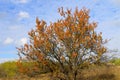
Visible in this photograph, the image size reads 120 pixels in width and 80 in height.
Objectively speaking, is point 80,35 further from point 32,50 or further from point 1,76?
point 1,76

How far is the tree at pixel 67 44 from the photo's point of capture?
25625 mm

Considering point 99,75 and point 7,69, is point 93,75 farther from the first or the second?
point 7,69

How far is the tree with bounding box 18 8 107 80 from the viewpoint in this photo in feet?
84.1

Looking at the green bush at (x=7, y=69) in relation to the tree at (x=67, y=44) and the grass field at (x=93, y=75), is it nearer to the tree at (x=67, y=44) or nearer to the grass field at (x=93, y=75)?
the grass field at (x=93, y=75)

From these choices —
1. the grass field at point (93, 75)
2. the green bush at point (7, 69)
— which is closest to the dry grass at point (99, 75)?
the grass field at point (93, 75)

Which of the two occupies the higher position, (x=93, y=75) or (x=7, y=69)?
(x=7, y=69)

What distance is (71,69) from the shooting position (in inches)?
1043

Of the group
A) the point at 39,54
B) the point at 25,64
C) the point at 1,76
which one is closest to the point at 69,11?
the point at 39,54

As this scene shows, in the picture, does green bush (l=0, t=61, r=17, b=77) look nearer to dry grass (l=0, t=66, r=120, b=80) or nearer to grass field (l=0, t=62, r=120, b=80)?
grass field (l=0, t=62, r=120, b=80)

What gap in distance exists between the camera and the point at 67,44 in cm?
2567

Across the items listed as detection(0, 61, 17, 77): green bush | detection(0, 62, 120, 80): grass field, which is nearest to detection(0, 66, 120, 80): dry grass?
detection(0, 62, 120, 80): grass field

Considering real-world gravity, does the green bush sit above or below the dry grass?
above

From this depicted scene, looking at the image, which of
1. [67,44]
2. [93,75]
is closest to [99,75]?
[93,75]

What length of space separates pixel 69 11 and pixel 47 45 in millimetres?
3473
